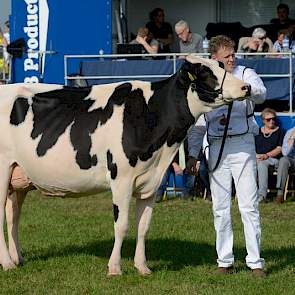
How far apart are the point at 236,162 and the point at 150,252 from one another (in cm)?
196

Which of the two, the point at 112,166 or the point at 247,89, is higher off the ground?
the point at 247,89

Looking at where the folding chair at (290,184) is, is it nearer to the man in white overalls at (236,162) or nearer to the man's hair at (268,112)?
the man's hair at (268,112)

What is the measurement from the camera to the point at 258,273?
863 centimetres

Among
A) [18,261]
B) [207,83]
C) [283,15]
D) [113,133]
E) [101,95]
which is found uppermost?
[283,15]

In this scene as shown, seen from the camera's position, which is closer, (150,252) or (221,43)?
(221,43)

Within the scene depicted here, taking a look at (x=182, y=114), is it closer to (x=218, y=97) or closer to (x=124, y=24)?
(x=218, y=97)

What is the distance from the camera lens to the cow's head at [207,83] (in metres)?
8.27

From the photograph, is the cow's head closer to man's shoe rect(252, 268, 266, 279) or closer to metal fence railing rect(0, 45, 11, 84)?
man's shoe rect(252, 268, 266, 279)

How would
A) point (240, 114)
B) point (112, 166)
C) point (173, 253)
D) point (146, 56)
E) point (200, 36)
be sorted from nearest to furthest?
point (112, 166) → point (240, 114) → point (173, 253) → point (146, 56) → point (200, 36)

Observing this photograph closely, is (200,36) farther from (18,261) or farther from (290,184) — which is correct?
(18,261)

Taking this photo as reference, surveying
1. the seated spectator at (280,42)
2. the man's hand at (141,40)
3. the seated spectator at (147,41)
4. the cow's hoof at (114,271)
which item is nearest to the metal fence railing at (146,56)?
the seated spectator at (147,41)

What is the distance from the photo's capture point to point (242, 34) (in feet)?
64.7

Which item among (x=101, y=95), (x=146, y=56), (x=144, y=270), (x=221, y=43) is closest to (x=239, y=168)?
(x=221, y=43)

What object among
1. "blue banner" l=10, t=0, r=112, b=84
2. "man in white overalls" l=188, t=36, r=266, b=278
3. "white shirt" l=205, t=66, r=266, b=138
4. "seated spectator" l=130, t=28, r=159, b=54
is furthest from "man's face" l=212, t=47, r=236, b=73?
"blue banner" l=10, t=0, r=112, b=84
